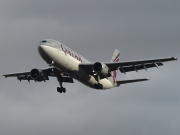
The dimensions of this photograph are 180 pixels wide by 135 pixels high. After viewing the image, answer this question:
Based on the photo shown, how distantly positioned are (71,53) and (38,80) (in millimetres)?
6143

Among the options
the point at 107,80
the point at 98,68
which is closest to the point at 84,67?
the point at 98,68

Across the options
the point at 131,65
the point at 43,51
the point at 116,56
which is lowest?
the point at 131,65

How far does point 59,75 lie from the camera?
7900 cm

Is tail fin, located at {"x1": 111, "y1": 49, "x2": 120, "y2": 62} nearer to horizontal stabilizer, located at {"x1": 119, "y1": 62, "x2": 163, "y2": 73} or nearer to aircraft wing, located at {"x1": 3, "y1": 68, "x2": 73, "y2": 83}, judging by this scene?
aircraft wing, located at {"x1": 3, "y1": 68, "x2": 73, "y2": 83}

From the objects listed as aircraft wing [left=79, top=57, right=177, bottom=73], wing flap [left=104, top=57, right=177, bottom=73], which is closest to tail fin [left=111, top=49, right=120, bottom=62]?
aircraft wing [left=79, top=57, right=177, bottom=73]

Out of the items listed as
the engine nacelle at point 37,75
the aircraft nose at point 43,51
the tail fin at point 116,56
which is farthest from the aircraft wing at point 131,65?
the tail fin at point 116,56

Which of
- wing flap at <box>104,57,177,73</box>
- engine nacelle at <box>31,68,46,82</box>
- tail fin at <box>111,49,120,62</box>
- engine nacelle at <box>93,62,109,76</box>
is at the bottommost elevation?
engine nacelle at <box>31,68,46,82</box>

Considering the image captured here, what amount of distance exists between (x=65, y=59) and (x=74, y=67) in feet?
5.91

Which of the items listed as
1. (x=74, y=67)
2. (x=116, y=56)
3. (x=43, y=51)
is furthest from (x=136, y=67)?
(x=116, y=56)

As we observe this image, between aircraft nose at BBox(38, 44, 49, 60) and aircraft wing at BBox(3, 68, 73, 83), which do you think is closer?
aircraft nose at BBox(38, 44, 49, 60)

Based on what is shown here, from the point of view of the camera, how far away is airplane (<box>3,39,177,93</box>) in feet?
238

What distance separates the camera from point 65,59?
73125mm

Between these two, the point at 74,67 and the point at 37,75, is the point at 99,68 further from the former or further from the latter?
the point at 37,75

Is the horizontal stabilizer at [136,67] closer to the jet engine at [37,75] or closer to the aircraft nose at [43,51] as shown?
the jet engine at [37,75]
